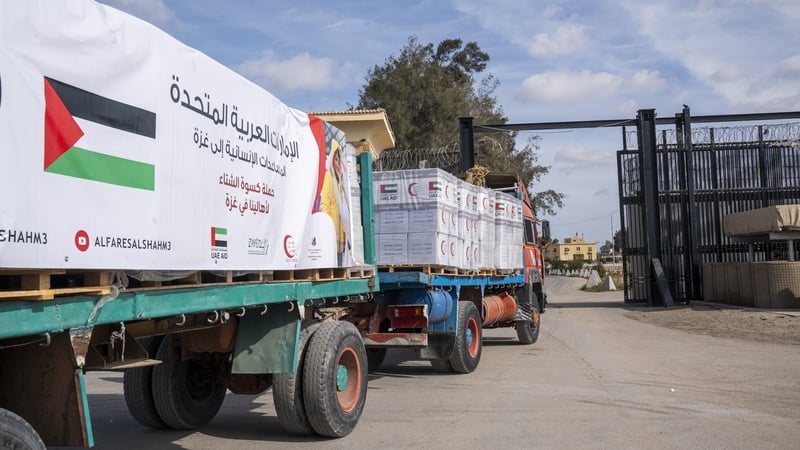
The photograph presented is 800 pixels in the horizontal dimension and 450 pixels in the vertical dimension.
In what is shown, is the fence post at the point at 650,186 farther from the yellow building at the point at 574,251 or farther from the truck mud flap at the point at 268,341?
the yellow building at the point at 574,251

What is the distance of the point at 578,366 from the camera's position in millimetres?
11719

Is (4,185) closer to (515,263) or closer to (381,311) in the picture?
(381,311)

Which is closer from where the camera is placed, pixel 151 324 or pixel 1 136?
pixel 1 136

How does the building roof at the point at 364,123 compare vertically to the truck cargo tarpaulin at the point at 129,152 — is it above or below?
above

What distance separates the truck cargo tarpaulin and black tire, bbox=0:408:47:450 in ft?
2.29

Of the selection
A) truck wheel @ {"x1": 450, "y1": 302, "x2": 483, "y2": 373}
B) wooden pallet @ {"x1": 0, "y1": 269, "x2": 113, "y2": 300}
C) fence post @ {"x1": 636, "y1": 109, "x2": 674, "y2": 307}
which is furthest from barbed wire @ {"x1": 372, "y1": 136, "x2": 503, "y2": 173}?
wooden pallet @ {"x1": 0, "y1": 269, "x2": 113, "y2": 300}

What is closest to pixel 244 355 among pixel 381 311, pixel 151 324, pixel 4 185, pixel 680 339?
pixel 151 324

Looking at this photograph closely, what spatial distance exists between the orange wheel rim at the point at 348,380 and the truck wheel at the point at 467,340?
11.8ft

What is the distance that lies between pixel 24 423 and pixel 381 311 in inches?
270

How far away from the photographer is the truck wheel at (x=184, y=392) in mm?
6980

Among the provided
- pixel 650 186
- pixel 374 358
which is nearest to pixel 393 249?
pixel 374 358

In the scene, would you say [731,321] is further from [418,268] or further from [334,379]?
[334,379]

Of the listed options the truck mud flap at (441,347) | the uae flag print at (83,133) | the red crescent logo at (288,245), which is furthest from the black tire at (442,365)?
the uae flag print at (83,133)

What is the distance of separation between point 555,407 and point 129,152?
5898mm
